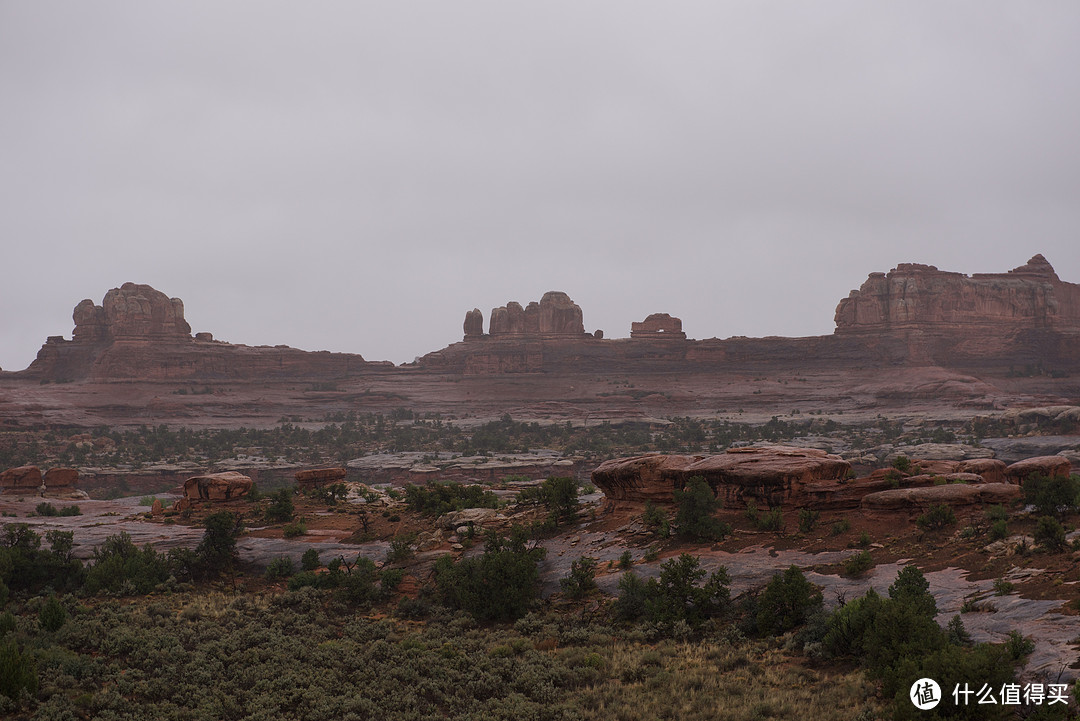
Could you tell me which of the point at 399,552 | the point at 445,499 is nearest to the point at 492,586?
the point at 399,552

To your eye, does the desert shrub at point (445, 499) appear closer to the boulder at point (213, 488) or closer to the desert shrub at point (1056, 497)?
the boulder at point (213, 488)

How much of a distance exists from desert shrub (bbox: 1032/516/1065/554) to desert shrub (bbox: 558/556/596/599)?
11639 millimetres

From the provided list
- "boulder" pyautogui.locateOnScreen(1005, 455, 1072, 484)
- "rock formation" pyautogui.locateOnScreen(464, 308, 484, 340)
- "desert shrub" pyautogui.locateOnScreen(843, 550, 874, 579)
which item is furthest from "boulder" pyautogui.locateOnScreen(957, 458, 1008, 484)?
"rock formation" pyautogui.locateOnScreen(464, 308, 484, 340)

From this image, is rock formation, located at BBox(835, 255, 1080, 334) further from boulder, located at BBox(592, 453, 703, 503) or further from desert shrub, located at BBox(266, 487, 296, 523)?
desert shrub, located at BBox(266, 487, 296, 523)

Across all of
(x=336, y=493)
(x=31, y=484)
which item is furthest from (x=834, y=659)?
(x=31, y=484)

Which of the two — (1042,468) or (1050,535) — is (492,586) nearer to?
(1050,535)

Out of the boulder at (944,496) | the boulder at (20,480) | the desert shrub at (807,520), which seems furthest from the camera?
the boulder at (20,480)

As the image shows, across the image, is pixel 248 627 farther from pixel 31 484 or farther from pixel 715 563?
pixel 31 484

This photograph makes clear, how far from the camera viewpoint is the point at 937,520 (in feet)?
64.2

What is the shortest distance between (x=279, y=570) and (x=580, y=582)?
474 inches

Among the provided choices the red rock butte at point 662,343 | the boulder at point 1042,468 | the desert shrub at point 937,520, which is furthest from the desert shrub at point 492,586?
the red rock butte at point 662,343

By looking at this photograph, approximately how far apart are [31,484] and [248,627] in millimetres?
36225

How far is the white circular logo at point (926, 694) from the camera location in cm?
1002

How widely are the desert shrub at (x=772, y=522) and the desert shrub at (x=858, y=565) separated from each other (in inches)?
146
